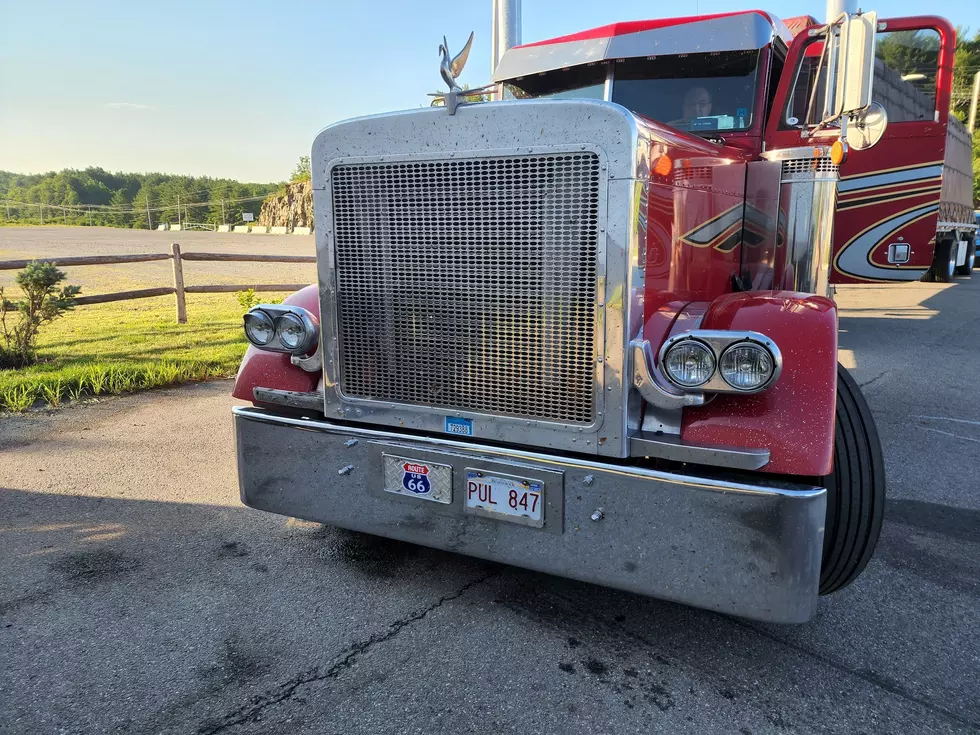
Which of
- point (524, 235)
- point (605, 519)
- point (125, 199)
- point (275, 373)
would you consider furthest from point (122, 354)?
point (125, 199)

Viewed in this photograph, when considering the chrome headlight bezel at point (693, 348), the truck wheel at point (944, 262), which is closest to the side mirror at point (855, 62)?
the chrome headlight bezel at point (693, 348)

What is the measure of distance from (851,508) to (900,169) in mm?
4054

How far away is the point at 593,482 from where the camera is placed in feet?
8.31

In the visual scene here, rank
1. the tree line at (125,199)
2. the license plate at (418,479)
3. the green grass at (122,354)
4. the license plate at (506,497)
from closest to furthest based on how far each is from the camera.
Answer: the license plate at (506,497)
the license plate at (418,479)
the green grass at (122,354)
the tree line at (125,199)

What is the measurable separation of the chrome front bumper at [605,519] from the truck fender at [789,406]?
119 millimetres

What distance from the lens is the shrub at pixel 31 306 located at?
22.7 feet

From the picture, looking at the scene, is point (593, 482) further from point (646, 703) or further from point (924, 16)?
point (924, 16)

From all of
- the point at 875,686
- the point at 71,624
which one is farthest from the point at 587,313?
the point at 71,624

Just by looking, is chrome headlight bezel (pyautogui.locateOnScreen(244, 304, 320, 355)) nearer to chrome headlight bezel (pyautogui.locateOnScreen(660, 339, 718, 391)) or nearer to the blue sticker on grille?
the blue sticker on grille

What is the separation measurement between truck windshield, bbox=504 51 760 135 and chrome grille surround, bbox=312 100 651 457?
189cm

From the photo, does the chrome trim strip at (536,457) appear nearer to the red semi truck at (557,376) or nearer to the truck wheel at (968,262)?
the red semi truck at (557,376)

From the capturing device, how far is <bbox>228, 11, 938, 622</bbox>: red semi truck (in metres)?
2.41

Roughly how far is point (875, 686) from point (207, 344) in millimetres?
7367

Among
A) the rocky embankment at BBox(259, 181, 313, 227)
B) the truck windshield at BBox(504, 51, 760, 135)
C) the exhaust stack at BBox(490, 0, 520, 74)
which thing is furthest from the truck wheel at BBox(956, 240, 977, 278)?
the rocky embankment at BBox(259, 181, 313, 227)
